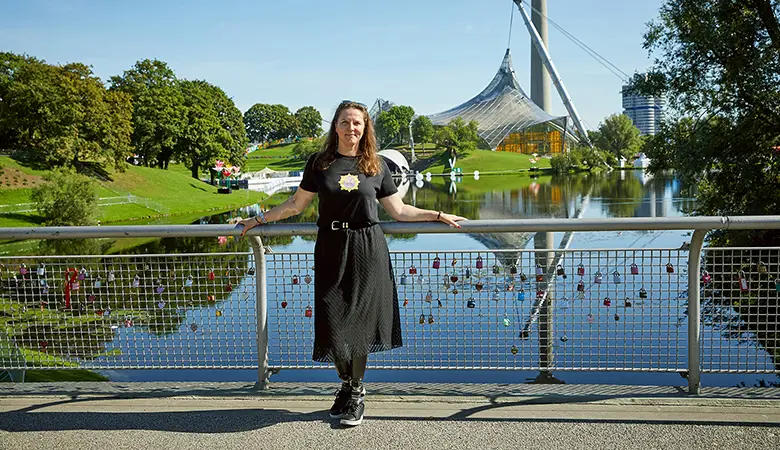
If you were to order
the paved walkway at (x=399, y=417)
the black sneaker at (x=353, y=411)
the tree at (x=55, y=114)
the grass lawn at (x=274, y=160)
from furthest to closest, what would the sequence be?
the grass lawn at (x=274, y=160)
the tree at (x=55, y=114)
the black sneaker at (x=353, y=411)
the paved walkway at (x=399, y=417)

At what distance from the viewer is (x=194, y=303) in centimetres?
434

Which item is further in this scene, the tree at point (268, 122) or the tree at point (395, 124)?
the tree at point (268, 122)

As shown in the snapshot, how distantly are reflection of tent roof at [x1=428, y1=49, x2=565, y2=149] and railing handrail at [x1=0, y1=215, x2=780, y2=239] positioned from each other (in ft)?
390

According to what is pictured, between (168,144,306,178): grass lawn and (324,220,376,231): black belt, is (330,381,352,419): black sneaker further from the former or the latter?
(168,144,306,178): grass lawn

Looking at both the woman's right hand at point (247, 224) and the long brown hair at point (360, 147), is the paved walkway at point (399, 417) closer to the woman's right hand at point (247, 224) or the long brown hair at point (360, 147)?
the woman's right hand at point (247, 224)

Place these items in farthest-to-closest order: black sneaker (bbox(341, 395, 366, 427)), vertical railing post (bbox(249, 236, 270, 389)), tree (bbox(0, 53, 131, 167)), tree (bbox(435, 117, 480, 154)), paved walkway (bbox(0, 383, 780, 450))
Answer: tree (bbox(435, 117, 480, 154))
tree (bbox(0, 53, 131, 167))
vertical railing post (bbox(249, 236, 270, 389))
black sneaker (bbox(341, 395, 366, 427))
paved walkway (bbox(0, 383, 780, 450))

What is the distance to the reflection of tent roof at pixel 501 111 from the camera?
121188 millimetres

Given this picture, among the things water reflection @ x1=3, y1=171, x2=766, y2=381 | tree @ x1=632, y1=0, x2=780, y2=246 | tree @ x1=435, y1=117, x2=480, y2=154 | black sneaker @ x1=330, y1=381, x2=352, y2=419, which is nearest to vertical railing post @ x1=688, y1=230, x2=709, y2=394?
water reflection @ x1=3, y1=171, x2=766, y2=381

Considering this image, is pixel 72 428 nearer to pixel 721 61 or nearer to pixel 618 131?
pixel 721 61

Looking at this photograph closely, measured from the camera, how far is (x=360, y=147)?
3.61m

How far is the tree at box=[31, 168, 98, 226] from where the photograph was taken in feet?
101

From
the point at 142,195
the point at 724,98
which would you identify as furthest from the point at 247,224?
the point at 142,195

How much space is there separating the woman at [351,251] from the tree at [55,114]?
39.6 meters

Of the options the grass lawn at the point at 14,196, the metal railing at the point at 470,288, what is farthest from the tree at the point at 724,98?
the grass lawn at the point at 14,196
